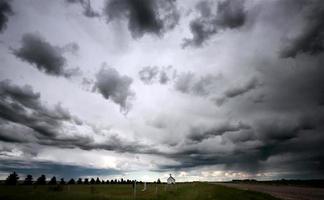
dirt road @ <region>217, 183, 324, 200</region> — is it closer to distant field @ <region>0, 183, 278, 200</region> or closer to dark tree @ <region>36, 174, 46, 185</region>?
distant field @ <region>0, 183, 278, 200</region>

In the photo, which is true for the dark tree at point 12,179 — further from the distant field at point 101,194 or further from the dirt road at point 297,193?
the dirt road at point 297,193

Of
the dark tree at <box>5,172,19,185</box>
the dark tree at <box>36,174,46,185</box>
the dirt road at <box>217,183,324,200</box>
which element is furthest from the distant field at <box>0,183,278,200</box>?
the dark tree at <box>36,174,46,185</box>

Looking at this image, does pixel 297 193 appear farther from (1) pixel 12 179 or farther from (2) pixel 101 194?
(1) pixel 12 179

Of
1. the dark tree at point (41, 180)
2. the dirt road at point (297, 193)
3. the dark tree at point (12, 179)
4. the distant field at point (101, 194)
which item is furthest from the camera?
the dark tree at point (41, 180)

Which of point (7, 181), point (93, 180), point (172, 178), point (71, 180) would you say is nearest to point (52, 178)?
point (7, 181)

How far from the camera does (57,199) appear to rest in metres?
25.0

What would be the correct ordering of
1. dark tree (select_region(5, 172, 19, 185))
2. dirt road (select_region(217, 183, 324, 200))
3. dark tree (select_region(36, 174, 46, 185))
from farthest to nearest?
dark tree (select_region(36, 174, 46, 185)) → dark tree (select_region(5, 172, 19, 185)) → dirt road (select_region(217, 183, 324, 200))

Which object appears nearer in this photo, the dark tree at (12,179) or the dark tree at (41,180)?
the dark tree at (12,179)

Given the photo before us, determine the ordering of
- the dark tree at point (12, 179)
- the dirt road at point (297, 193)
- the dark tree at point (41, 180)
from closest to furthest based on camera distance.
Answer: the dirt road at point (297, 193)
the dark tree at point (12, 179)
the dark tree at point (41, 180)

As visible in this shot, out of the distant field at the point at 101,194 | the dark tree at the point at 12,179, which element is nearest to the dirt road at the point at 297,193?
the distant field at the point at 101,194

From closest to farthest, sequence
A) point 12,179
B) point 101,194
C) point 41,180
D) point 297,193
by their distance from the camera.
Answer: point 297,193 → point 101,194 → point 12,179 → point 41,180

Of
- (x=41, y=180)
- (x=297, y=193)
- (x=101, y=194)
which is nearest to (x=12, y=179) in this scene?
(x=41, y=180)

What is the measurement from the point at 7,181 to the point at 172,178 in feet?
279

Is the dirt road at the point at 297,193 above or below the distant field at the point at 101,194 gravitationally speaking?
below
